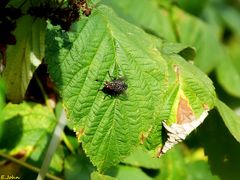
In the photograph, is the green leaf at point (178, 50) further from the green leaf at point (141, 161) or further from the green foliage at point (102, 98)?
the green leaf at point (141, 161)

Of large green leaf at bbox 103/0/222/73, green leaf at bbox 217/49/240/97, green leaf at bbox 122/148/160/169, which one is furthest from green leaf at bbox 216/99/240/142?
green leaf at bbox 217/49/240/97

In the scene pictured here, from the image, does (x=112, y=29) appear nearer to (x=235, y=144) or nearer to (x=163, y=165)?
(x=235, y=144)

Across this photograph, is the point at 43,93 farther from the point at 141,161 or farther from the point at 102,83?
the point at 102,83

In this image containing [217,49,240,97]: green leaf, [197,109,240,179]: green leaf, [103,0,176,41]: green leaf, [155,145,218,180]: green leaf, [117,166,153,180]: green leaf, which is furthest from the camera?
[217,49,240,97]: green leaf

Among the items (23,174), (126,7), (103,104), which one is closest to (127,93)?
(103,104)

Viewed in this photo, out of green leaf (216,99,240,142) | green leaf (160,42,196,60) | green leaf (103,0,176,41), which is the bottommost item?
green leaf (103,0,176,41)

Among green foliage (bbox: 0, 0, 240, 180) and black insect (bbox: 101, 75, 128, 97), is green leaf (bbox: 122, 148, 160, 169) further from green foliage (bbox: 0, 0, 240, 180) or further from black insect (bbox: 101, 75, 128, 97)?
black insect (bbox: 101, 75, 128, 97)

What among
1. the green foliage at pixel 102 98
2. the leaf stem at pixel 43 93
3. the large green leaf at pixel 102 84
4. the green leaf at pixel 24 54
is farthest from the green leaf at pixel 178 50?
the leaf stem at pixel 43 93
